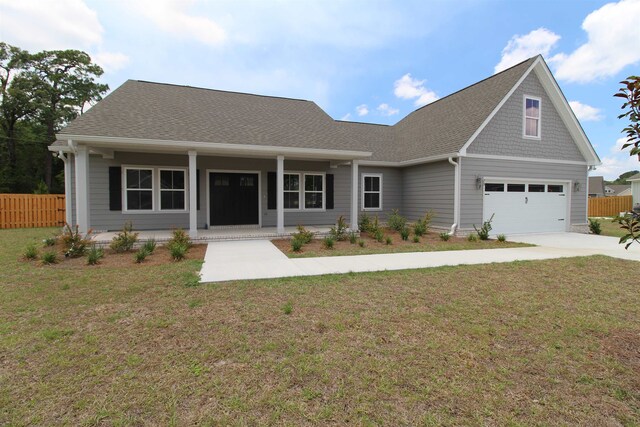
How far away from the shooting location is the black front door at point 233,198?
11.6 meters

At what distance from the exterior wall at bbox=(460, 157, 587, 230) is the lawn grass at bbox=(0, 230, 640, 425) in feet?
20.1

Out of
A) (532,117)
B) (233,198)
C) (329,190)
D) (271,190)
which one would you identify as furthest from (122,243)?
(532,117)

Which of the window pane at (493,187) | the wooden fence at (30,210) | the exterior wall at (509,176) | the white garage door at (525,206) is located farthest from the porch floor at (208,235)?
the wooden fence at (30,210)

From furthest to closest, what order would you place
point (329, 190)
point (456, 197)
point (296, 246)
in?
1. point (329, 190)
2. point (456, 197)
3. point (296, 246)

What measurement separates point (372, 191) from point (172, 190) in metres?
8.03

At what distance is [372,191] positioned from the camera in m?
14.1

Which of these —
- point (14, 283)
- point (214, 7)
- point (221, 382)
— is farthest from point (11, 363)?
point (214, 7)

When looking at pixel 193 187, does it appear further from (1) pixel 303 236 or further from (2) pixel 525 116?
(2) pixel 525 116

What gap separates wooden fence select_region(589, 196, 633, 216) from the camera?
24141 mm

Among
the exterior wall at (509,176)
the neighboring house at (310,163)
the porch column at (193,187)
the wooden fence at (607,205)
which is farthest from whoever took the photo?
the wooden fence at (607,205)

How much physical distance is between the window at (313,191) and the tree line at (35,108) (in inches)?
937

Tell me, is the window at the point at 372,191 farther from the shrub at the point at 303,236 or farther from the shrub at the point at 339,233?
the shrub at the point at 303,236

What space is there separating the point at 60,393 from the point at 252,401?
1462 mm

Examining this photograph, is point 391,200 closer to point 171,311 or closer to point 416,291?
point 416,291
